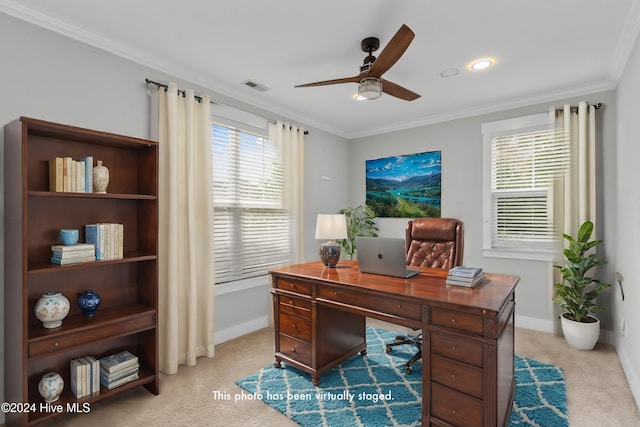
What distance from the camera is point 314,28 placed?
229cm

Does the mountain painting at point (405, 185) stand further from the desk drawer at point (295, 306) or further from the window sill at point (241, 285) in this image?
the desk drawer at point (295, 306)

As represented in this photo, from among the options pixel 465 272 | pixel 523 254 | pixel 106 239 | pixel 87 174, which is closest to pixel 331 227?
pixel 465 272

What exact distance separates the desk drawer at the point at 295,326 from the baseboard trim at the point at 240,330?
0.96 metres

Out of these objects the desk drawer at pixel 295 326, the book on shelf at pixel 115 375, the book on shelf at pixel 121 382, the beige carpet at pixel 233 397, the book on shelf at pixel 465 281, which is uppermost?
the book on shelf at pixel 465 281

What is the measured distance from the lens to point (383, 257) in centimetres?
241

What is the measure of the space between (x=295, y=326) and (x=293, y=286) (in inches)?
12.4

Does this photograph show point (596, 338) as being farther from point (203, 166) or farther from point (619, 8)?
point (203, 166)

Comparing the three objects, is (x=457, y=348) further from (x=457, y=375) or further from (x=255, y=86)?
(x=255, y=86)

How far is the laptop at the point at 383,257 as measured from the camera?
7.63ft

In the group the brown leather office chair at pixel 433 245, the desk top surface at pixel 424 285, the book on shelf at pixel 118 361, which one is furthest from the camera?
the brown leather office chair at pixel 433 245

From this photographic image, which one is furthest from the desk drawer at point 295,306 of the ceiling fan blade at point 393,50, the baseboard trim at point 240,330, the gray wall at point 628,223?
the gray wall at point 628,223

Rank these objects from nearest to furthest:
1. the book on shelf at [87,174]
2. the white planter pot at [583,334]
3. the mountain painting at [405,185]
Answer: the book on shelf at [87,174], the white planter pot at [583,334], the mountain painting at [405,185]

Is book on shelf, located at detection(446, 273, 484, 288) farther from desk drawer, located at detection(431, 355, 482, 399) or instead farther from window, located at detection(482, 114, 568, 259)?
window, located at detection(482, 114, 568, 259)

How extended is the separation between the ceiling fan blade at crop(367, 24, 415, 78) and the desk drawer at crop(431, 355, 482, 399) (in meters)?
1.78
